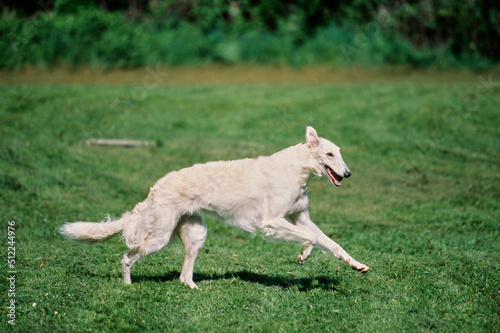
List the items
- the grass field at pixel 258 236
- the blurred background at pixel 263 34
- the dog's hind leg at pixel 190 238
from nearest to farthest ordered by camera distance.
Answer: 1. the grass field at pixel 258 236
2. the dog's hind leg at pixel 190 238
3. the blurred background at pixel 263 34

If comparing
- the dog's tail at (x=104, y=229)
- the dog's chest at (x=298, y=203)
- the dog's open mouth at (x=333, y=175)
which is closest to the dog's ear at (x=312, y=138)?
the dog's open mouth at (x=333, y=175)

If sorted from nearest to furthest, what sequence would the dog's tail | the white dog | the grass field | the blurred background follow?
1. the grass field
2. the white dog
3. the dog's tail
4. the blurred background

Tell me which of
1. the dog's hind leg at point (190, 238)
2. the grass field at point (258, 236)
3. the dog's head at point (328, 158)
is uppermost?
the dog's head at point (328, 158)

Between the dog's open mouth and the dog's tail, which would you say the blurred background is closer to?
the dog's tail

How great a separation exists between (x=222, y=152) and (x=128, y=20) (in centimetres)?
1557

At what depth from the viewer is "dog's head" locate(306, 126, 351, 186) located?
23.8ft

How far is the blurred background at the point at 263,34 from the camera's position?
24.7m

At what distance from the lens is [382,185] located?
538 inches

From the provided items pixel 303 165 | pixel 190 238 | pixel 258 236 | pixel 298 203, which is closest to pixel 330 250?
pixel 298 203

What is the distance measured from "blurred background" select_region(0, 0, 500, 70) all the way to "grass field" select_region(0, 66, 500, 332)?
77.3 inches

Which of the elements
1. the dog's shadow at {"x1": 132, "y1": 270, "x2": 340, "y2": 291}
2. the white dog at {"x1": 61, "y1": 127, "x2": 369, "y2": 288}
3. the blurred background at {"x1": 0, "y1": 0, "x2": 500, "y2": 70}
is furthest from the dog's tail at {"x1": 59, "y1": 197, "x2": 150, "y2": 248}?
the blurred background at {"x1": 0, "y1": 0, "x2": 500, "y2": 70}

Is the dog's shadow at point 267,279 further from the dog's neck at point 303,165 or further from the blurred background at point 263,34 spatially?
the blurred background at point 263,34

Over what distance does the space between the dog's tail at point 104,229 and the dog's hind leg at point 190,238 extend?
559 mm

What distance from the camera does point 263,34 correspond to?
27266 millimetres
